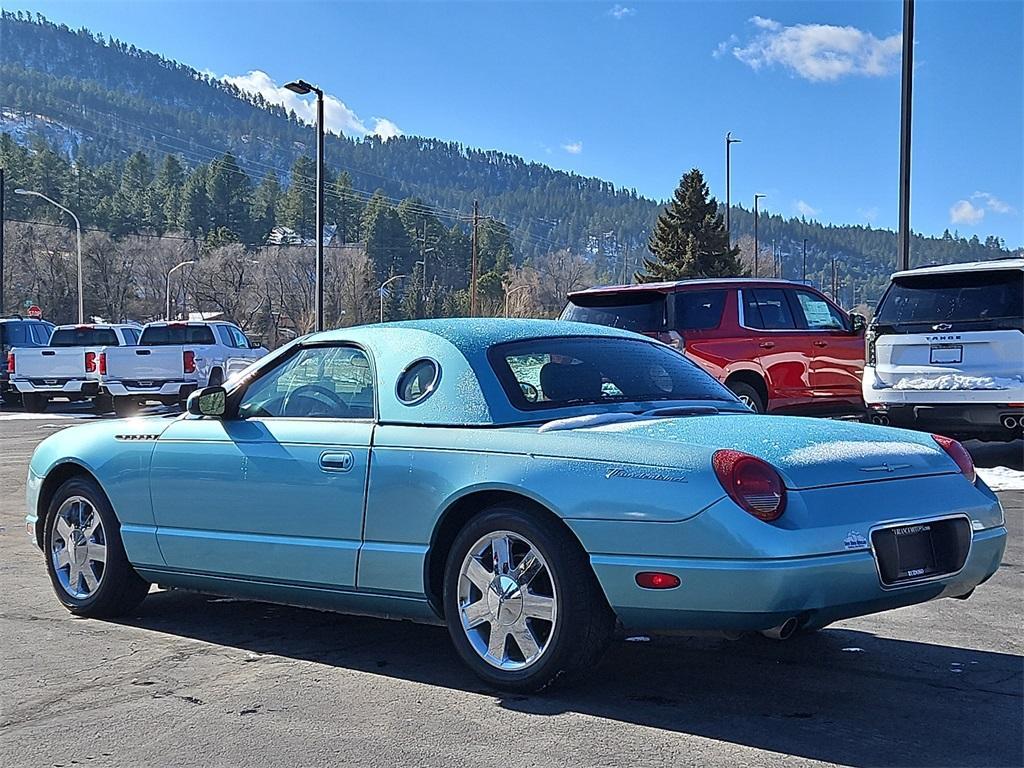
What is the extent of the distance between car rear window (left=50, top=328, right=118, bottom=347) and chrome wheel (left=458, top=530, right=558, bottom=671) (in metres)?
23.0

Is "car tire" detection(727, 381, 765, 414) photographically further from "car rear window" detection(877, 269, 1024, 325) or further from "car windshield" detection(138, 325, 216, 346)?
"car windshield" detection(138, 325, 216, 346)

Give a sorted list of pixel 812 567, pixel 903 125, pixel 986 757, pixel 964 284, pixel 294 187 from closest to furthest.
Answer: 1. pixel 986 757
2. pixel 812 567
3. pixel 964 284
4. pixel 903 125
5. pixel 294 187

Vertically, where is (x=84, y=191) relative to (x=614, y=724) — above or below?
above

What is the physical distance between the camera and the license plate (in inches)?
469

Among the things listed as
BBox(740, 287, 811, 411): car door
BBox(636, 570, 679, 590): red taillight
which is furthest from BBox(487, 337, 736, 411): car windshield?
BBox(740, 287, 811, 411): car door

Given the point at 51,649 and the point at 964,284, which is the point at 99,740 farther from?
the point at 964,284

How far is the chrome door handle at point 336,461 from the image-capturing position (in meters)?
5.24

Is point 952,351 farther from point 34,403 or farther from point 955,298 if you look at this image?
point 34,403

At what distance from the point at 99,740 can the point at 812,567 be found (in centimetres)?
251

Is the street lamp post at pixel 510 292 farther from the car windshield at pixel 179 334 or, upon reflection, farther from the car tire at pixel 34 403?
the car tire at pixel 34 403

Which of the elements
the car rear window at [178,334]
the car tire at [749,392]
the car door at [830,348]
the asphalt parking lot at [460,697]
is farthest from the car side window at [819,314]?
the car rear window at [178,334]

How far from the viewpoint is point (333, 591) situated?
5.29m

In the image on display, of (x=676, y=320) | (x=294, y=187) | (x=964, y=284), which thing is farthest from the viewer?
(x=294, y=187)

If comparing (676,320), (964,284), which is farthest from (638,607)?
(676,320)
